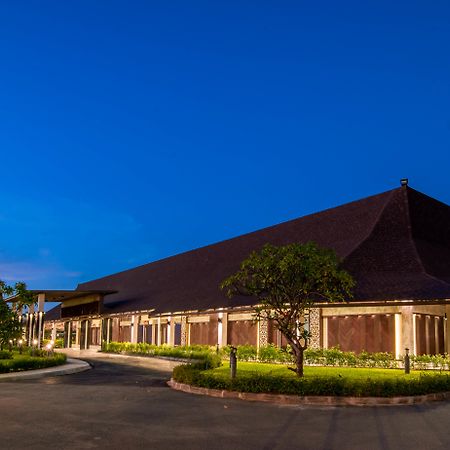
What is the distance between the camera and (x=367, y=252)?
3136cm

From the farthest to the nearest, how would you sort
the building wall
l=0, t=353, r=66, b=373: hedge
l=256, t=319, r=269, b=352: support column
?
1. l=256, t=319, r=269, b=352: support column
2. the building wall
3. l=0, t=353, r=66, b=373: hedge

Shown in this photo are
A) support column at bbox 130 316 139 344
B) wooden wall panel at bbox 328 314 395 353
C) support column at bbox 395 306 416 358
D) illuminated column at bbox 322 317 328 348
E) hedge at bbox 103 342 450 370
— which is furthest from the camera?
support column at bbox 130 316 139 344

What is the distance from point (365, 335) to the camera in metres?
28.2

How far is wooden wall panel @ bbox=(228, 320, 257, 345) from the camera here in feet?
113

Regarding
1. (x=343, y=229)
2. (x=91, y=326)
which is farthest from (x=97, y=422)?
(x=91, y=326)

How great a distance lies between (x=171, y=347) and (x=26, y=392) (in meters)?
23.6

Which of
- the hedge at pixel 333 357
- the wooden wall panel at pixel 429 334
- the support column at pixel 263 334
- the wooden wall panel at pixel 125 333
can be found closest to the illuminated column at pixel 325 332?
the hedge at pixel 333 357

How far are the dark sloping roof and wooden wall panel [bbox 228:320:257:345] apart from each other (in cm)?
156

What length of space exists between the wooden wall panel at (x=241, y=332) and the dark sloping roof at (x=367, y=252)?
1556 millimetres

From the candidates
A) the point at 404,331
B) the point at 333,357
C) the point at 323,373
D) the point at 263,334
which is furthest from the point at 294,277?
the point at 263,334

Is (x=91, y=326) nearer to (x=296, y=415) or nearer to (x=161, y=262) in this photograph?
(x=161, y=262)

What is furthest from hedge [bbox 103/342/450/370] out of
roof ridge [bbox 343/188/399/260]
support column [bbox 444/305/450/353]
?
roof ridge [bbox 343/188/399/260]

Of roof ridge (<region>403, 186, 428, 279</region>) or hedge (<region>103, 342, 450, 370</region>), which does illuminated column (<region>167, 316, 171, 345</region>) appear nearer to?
hedge (<region>103, 342, 450, 370</region>)

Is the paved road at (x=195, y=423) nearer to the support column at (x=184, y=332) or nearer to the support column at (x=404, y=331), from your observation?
the support column at (x=404, y=331)
